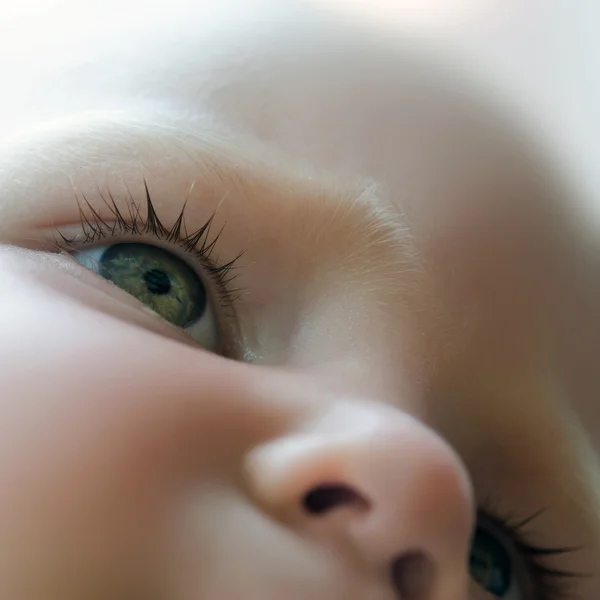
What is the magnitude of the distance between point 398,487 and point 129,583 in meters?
0.14

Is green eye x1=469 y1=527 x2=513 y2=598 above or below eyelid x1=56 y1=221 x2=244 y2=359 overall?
below

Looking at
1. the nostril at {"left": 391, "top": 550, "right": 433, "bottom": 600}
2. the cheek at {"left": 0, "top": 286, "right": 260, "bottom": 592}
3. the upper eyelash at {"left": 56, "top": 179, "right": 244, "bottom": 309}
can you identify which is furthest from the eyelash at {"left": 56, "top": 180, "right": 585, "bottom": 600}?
the nostril at {"left": 391, "top": 550, "right": 433, "bottom": 600}

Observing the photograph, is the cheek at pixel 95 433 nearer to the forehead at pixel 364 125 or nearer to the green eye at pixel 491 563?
the forehead at pixel 364 125

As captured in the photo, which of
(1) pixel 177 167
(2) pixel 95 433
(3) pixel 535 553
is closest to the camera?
(2) pixel 95 433

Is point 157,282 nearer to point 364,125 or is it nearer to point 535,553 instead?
point 364,125

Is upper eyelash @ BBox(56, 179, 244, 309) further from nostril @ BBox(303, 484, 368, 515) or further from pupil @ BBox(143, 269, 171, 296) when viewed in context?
nostril @ BBox(303, 484, 368, 515)

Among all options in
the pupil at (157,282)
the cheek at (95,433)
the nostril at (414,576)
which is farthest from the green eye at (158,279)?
the nostril at (414,576)

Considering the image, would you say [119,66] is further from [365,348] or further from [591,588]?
[591,588]

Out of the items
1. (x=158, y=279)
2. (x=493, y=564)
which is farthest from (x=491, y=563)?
(x=158, y=279)

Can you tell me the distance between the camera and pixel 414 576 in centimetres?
38

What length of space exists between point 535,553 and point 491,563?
38 mm

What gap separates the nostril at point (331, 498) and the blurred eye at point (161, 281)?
0.59ft

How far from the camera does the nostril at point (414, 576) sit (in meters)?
0.38

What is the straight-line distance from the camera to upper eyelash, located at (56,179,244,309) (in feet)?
1.61
